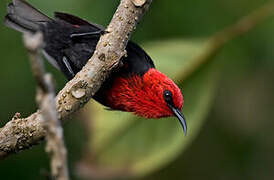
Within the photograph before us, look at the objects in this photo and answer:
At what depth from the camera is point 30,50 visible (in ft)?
3.98

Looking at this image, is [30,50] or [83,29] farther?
[83,29]

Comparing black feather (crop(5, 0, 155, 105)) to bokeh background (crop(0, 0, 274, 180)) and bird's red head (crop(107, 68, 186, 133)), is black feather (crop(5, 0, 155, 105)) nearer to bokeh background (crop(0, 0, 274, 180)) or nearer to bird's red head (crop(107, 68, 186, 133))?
bird's red head (crop(107, 68, 186, 133))

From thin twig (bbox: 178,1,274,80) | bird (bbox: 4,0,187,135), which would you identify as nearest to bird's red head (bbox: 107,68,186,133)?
bird (bbox: 4,0,187,135)

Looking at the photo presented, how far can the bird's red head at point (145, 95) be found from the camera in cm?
316

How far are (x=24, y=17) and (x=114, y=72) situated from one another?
0.86m

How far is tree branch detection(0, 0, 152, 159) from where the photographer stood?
8.15 feet

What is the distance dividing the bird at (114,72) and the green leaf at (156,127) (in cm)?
68

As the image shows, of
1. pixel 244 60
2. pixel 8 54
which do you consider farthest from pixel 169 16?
pixel 8 54

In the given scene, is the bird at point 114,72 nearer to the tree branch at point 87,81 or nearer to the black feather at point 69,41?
the black feather at point 69,41

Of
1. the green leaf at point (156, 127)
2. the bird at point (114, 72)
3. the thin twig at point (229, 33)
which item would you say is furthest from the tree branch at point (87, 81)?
the thin twig at point (229, 33)

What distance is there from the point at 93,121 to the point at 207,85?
3.35ft

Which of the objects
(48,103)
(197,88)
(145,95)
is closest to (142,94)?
(145,95)

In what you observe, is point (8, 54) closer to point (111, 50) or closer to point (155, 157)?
point (155, 157)

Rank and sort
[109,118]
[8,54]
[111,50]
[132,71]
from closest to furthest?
[111,50]
[132,71]
[109,118]
[8,54]
